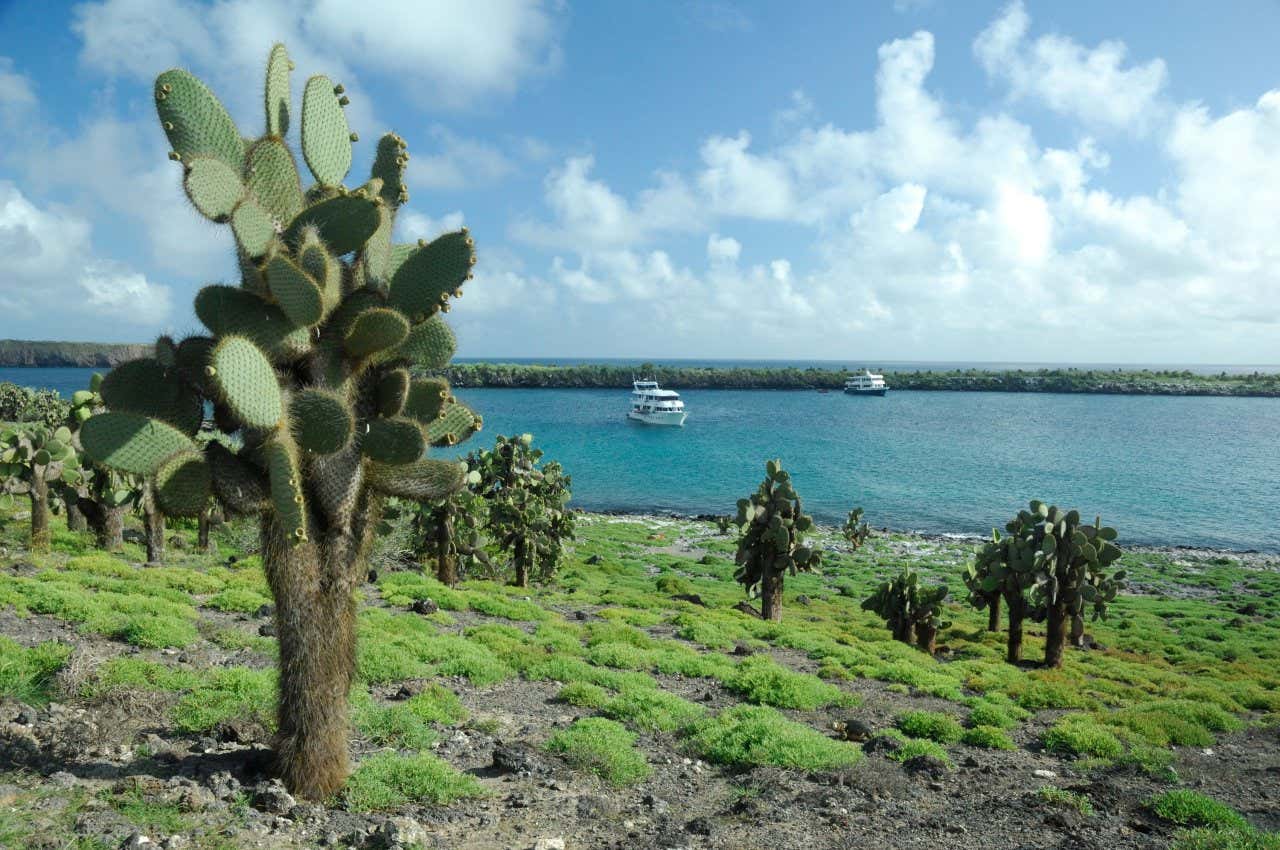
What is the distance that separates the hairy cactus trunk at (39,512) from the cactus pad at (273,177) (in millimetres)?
15855

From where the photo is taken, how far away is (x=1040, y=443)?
4380 inches

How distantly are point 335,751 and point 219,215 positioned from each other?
491cm

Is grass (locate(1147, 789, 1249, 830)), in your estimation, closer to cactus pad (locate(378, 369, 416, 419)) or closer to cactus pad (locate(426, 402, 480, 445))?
cactus pad (locate(426, 402, 480, 445))

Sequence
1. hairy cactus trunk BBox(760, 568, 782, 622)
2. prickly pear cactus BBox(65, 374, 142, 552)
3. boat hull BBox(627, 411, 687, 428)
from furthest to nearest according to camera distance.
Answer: boat hull BBox(627, 411, 687, 428) → hairy cactus trunk BBox(760, 568, 782, 622) → prickly pear cactus BBox(65, 374, 142, 552)

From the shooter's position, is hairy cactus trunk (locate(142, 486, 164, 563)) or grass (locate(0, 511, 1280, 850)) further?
hairy cactus trunk (locate(142, 486, 164, 563))

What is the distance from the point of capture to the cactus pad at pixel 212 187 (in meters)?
6.23

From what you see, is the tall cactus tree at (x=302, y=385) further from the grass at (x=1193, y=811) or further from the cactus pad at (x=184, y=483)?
the grass at (x=1193, y=811)

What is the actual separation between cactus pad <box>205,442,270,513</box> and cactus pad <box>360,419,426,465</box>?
0.93 m

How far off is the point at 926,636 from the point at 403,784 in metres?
18.3

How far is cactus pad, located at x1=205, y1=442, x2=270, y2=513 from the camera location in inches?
251

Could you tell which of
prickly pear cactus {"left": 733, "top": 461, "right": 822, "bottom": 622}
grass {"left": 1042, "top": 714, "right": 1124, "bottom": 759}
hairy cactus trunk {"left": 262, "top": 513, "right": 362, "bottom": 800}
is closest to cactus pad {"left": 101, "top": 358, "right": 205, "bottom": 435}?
hairy cactus trunk {"left": 262, "top": 513, "right": 362, "bottom": 800}

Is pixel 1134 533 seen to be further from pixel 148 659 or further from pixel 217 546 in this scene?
pixel 148 659

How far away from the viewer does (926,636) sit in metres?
22.2

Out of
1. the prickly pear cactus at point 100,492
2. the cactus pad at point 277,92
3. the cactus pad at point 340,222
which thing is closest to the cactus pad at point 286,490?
the cactus pad at point 340,222
